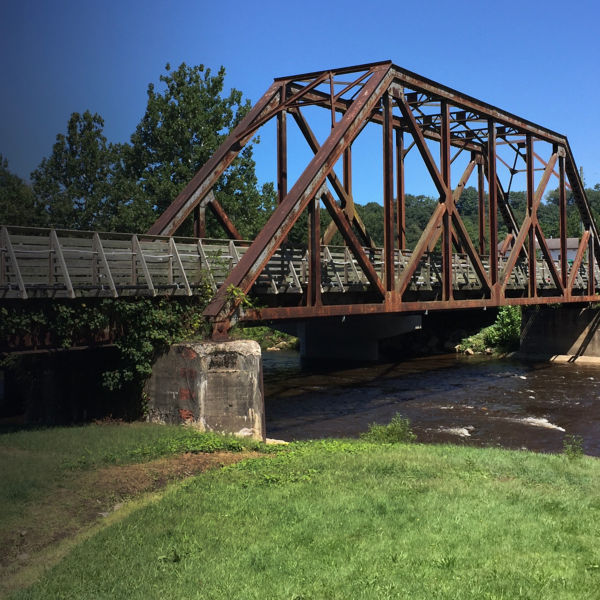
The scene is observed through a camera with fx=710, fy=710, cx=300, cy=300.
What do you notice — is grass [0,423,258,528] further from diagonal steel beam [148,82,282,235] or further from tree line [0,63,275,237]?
tree line [0,63,275,237]

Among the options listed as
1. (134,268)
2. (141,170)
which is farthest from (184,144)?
(134,268)

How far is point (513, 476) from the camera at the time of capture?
1167 cm

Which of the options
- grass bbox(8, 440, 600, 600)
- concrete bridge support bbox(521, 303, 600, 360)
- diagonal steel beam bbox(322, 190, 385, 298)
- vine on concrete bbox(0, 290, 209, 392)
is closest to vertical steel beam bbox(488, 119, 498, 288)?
diagonal steel beam bbox(322, 190, 385, 298)

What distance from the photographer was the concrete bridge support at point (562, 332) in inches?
1697

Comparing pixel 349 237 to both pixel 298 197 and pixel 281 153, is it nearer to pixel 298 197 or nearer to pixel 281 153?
pixel 298 197

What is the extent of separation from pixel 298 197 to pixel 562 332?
98.8 ft

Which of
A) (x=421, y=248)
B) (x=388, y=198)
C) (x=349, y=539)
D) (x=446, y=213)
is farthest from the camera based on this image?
(x=446, y=213)

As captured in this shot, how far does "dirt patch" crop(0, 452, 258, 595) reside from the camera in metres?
8.40

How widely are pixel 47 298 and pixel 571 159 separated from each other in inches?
1300

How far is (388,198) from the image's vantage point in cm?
2292

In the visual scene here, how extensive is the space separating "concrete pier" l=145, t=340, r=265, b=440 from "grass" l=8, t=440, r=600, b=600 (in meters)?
3.67

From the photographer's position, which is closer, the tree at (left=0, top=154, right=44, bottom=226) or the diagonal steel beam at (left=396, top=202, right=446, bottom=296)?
the diagonal steel beam at (left=396, top=202, right=446, bottom=296)

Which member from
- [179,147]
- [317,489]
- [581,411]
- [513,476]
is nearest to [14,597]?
[317,489]

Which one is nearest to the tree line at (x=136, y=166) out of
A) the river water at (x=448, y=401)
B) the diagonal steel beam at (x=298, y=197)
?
the river water at (x=448, y=401)
